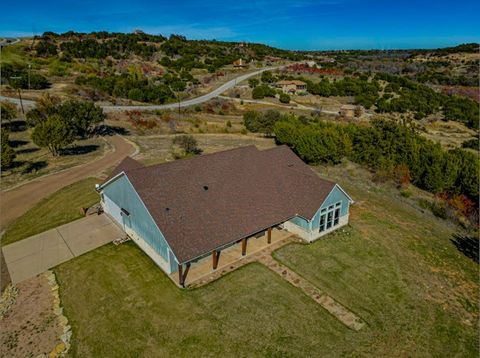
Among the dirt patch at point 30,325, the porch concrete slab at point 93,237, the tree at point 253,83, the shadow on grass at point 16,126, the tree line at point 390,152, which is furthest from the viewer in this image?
the tree at point 253,83

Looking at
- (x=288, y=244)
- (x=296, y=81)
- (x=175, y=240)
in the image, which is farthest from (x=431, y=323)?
(x=296, y=81)

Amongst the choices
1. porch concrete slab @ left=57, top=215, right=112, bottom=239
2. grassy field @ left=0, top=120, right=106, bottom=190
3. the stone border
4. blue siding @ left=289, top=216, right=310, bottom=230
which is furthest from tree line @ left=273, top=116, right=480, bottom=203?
the stone border

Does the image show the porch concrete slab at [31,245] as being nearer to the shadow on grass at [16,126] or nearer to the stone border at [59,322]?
the stone border at [59,322]

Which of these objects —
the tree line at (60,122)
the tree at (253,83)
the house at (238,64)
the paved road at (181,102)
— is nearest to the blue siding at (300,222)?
the tree line at (60,122)

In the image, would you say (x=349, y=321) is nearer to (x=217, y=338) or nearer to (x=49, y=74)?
(x=217, y=338)

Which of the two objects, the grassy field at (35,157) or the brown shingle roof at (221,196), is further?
the grassy field at (35,157)

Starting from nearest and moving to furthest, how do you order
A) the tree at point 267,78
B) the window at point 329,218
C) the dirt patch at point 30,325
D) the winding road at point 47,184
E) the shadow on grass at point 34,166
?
1. the dirt patch at point 30,325
2. the window at point 329,218
3. the winding road at point 47,184
4. the shadow on grass at point 34,166
5. the tree at point 267,78
